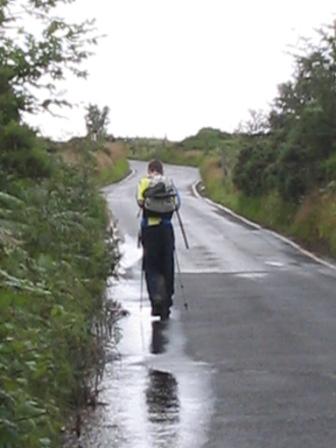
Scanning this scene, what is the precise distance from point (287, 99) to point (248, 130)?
13.1 m

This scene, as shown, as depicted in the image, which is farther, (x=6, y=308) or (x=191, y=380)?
(x=191, y=380)

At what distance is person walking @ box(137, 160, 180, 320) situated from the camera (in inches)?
579

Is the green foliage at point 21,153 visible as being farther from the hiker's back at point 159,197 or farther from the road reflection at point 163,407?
the road reflection at point 163,407

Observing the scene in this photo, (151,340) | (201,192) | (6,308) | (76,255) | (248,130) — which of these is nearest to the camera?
(6,308)

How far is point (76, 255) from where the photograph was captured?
12367 millimetres

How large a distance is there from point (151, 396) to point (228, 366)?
160cm

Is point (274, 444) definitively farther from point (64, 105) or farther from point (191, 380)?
point (64, 105)

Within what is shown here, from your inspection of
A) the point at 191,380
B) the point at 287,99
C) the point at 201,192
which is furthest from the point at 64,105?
the point at 201,192

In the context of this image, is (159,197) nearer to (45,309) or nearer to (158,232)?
(158,232)

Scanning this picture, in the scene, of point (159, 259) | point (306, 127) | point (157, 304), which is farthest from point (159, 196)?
point (306, 127)

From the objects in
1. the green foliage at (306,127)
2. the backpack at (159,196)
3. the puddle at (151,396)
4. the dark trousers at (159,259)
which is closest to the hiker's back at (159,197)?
the backpack at (159,196)

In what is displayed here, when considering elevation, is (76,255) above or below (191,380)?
above

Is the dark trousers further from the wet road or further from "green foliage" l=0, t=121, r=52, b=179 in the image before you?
"green foliage" l=0, t=121, r=52, b=179

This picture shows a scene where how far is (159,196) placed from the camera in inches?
577
